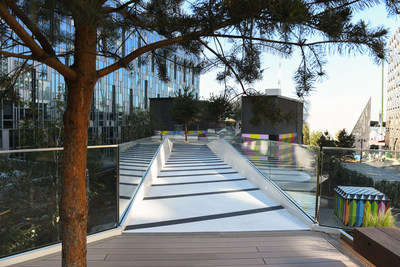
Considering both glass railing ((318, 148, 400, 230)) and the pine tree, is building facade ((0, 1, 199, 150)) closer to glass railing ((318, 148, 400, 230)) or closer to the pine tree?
the pine tree

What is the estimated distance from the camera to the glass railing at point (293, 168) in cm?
407

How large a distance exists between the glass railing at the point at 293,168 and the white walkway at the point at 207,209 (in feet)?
1.15

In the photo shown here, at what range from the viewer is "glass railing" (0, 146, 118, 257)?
2557mm

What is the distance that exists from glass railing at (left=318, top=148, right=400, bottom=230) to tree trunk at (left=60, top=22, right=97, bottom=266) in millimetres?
3315

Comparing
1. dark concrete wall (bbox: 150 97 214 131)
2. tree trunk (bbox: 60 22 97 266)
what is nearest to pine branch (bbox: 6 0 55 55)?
tree trunk (bbox: 60 22 97 266)

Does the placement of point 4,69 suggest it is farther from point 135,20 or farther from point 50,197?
Answer: point 50,197

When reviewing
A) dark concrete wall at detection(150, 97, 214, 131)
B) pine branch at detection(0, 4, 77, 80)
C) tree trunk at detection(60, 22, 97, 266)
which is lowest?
tree trunk at detection(60, 22, 97, 266)

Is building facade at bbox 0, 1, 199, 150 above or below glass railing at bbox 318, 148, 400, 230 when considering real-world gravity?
above

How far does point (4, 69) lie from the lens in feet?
7.13

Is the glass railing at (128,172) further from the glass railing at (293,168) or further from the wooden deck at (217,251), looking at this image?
the glass railing at (293,168)

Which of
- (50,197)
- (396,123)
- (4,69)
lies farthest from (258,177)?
(396,123)

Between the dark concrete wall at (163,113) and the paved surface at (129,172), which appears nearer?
the paved surface at (129,172)

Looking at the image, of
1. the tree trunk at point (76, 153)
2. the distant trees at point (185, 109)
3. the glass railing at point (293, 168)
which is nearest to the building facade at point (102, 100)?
the distant trees at point (185, 109)

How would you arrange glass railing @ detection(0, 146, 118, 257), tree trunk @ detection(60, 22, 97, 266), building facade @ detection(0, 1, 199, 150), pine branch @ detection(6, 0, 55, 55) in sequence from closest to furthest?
1. pine branch @ detection(6, 0, 55, 55)
2. tree trunk @ detection(60, 22, 97, 266)
3. glass railing @ detection(0, 146, 118, 257)
4. building facade @ detection(0, 1, 199, 150)
